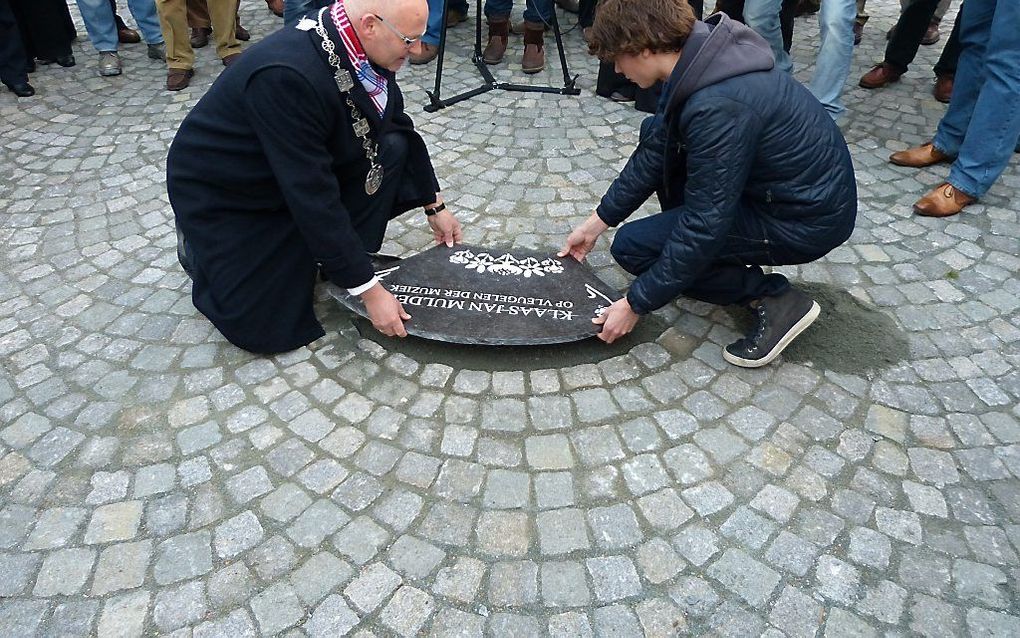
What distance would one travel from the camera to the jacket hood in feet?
8.11

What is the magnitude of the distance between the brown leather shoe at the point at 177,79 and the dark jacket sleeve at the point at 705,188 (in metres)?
4.61

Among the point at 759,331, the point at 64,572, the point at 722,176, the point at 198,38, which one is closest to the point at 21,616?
the point at 64,572

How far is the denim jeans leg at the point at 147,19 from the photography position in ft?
20.0

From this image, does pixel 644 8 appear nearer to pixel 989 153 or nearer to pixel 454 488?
pixel 454 488

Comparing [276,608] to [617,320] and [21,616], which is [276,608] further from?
[617,320]

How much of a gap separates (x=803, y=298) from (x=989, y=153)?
1922mm

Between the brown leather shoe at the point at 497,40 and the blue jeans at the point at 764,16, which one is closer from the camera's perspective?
the blue jeans at the point at 764,16

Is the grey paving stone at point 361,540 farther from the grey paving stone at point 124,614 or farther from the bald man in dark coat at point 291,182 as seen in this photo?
the bald man in dark coat at point 291,182

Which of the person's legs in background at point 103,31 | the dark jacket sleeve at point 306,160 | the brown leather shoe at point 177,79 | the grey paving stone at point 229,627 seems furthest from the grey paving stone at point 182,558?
the person's legs in background at point 103,31

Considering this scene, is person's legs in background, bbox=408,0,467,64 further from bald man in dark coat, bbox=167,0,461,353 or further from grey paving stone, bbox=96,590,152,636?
grey paving stone, bbox=96,590,152,636

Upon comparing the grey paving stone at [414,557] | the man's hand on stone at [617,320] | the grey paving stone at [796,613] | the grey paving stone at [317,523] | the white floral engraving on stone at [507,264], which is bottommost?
the grey paving stone at [796,613]

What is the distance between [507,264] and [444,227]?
1.25ft

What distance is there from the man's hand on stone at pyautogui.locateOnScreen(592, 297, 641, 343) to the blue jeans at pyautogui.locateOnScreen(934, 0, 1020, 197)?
2509 mm

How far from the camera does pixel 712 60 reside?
2.47m
